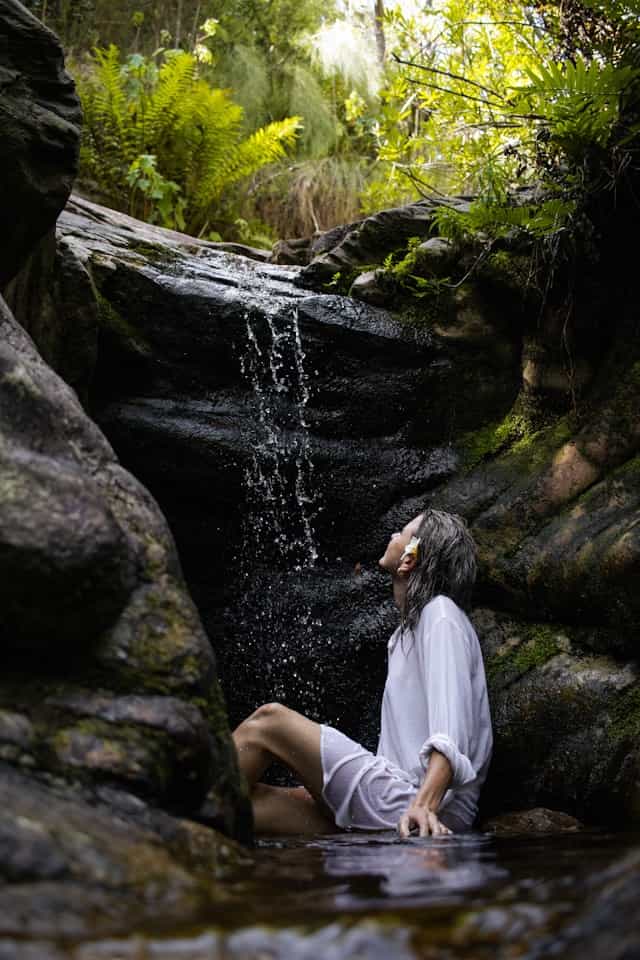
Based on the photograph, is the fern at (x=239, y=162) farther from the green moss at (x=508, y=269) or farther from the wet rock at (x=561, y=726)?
the wet rock at (x=561, y=726)

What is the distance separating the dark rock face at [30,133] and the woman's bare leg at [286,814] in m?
2.70

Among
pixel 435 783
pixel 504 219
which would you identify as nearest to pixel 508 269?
pixel 504 219

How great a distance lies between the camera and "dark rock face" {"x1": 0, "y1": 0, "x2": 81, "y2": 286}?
13.9 feet

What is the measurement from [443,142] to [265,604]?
4007mm

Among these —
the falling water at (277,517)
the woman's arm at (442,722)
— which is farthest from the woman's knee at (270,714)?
the falling water at (277,517)

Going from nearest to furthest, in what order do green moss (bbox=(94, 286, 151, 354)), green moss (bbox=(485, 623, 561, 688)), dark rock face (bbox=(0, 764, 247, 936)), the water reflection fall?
1. dark rock face (bbox=(0, 764, 247, 936))
2. the water reflection
3. green moss (bbox=(485, 623, 561, 688))
4. green moss (bbox=(94, 286, 151, 354))

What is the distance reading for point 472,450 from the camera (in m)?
5.64

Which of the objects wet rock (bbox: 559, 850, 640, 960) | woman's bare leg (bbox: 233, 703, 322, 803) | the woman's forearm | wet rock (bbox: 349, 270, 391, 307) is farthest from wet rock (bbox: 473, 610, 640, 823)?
wet rock (bbox: 559, 850, 640, 960)

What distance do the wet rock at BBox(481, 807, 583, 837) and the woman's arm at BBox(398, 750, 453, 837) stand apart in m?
0.64

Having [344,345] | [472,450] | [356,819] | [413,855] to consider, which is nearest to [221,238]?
[344,345]

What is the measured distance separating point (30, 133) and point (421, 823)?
3527 millimetres

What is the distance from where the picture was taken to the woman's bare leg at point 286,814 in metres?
3.86

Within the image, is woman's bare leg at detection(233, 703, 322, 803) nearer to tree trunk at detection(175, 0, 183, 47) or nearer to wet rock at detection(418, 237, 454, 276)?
wet rock at detection(418, 237, 454, 276)

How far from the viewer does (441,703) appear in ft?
11.5
